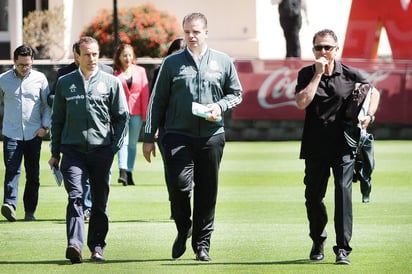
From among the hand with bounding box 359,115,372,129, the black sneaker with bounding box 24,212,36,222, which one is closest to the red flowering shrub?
the black sneaker with bounding box 24,212,36,222

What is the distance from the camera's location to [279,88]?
24828 millimetres

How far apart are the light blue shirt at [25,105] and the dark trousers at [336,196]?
4.17 meters

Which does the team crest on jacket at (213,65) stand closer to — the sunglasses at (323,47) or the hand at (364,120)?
the sunglasses at (323,47)

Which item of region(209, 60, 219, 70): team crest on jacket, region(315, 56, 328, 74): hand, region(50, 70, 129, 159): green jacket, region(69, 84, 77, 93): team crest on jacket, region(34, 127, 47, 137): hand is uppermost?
region(315, 56, 328, 74): hand

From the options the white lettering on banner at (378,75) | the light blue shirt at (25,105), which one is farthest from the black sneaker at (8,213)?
the white lettering on banner at (378,75)

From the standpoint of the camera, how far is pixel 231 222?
12812 mm

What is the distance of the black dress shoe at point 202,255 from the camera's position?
33.1ft

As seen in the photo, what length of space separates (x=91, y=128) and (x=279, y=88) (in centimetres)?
1482

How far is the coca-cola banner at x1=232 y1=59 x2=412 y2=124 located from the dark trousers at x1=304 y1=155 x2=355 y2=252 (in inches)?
573

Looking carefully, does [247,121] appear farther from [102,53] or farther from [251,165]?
[102,53]

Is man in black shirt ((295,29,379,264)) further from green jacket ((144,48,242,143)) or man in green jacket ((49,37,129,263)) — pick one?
man in green jacket ((49,37,129,263))

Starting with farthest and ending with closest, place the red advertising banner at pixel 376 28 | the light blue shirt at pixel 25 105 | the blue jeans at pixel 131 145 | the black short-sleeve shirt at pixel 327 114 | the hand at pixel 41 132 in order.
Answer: the red advertising banner at pixel 376 28 → the blue jeans at pixel 131 145 → the light blue shirt at pixel 25 105 → the hand at pixel 41 132 → the black short-sleeve shirt at pixel 327 114

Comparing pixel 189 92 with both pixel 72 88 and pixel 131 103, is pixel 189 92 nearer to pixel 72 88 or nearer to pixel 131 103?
pixel 72 88

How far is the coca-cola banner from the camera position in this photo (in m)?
24.6
